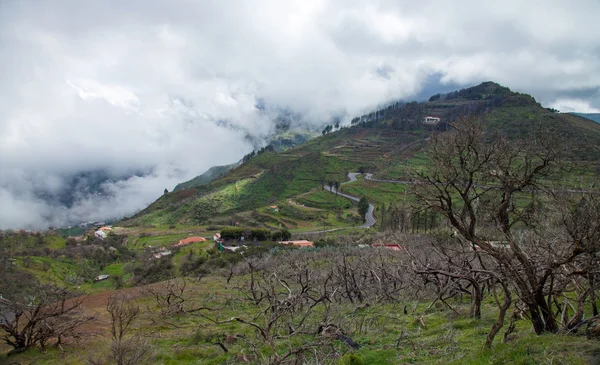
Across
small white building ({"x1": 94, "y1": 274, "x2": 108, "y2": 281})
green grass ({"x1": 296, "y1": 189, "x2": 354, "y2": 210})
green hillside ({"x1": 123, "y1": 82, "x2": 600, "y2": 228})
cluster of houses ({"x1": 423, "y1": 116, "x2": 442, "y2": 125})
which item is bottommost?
small white building ({"x1": 94, "y1": 274, "x2": 108, "y2": 281})

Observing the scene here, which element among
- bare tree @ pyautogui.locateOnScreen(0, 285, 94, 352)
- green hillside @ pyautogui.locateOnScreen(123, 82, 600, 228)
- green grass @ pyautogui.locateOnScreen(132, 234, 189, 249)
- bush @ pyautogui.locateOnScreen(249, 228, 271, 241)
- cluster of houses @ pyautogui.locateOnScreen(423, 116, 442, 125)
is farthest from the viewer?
cluster of houses @ pyautogui.locateOnScreen(423, 116, 442, 125)

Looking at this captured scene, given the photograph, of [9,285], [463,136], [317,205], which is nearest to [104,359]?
[463,136]

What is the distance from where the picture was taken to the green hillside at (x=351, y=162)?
324 feet

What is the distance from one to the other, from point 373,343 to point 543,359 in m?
4.94

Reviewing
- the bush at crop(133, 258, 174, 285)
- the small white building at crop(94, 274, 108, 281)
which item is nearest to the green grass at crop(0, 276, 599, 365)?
the bush at crop(133, 258, 174, 285)

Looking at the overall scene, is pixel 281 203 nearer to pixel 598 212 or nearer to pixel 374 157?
pixel 374 157

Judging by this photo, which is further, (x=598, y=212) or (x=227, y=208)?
(x=227, y=208)

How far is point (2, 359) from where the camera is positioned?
12227 mm

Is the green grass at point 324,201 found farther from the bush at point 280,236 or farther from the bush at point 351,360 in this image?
the bush at point 351,360

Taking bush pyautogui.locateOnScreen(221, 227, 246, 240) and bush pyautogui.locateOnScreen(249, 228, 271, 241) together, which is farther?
bush pyautogui.locateOnScreen(221, 227, 246, 240)

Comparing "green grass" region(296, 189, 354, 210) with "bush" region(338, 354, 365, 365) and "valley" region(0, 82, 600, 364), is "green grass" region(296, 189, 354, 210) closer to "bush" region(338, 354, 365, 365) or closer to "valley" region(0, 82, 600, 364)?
"valley" region(0, 82, 600, 364)

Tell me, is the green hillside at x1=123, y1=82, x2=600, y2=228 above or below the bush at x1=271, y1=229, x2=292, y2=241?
above

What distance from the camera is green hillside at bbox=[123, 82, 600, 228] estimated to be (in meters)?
98.7

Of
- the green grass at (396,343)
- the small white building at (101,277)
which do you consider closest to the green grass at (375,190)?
the small white building at (101,277)
